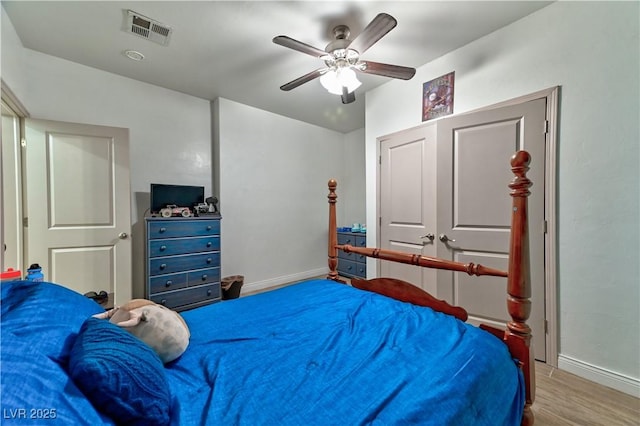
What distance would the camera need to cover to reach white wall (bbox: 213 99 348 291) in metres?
3.63

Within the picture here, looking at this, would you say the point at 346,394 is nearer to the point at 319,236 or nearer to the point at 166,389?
the point at 166,389

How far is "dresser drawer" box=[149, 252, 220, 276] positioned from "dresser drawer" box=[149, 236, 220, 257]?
0.05m

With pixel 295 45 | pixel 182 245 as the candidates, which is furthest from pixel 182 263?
pixel 295 45

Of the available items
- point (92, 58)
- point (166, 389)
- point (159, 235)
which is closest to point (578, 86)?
point (166, 389)

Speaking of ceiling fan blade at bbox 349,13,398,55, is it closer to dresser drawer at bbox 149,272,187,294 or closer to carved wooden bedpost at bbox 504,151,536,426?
carved wooden bedpost at bbox 504,151,536,426

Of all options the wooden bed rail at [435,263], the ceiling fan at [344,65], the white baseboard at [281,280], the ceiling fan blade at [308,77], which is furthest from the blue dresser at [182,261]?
the ceiling fan at [344,65]

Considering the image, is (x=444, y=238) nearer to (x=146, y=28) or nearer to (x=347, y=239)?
(x=347, y=239)

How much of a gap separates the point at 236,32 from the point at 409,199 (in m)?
2.28

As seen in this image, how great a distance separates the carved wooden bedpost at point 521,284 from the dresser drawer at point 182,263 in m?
2.81

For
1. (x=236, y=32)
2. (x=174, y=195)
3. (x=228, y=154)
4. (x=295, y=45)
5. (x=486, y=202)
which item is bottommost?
(x=486, y=202)

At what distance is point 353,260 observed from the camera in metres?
4.12

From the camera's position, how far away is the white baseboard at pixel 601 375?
5.49ft

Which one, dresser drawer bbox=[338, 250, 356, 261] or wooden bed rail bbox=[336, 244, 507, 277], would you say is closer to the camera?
wooden bed rail bbox=[336, 244, 507, 277]

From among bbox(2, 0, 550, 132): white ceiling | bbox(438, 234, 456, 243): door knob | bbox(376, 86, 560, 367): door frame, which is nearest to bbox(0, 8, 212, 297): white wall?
bbox(2, 0, 550, 132): white ceiling
